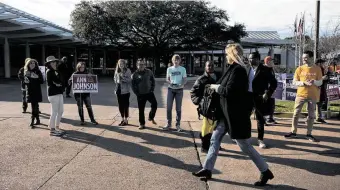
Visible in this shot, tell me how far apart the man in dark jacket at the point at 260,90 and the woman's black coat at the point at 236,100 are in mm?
1916

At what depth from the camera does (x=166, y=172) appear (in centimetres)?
520

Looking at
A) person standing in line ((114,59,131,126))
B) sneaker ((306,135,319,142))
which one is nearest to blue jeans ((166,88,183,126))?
person standing in line ((114,59,131,126))

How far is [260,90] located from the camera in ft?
21.9

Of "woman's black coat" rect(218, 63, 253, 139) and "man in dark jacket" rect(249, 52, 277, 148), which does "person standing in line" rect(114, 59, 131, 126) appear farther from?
"woman's black coat" rect(218, 63, 253, 139)

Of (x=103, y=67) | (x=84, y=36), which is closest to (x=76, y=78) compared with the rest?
(x=84, y=36)

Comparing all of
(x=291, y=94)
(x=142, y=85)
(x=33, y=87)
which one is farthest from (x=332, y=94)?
(x=33, y=87)

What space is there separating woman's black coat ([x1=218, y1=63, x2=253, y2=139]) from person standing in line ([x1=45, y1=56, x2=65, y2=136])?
4.16m

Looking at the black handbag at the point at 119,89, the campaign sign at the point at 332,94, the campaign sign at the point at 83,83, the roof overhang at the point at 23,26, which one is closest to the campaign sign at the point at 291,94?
the campaign sign at the point at 332,94

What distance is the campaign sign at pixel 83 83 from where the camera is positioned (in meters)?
8.69

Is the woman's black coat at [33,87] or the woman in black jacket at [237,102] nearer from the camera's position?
the woman in black jacket at [237,102]

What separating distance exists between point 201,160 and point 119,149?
155 centimetres

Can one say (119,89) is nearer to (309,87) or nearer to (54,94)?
(54,94)

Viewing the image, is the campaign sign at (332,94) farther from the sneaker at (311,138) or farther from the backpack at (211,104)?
the backpack at (211,104)

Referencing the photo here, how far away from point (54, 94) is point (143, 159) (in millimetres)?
2821
